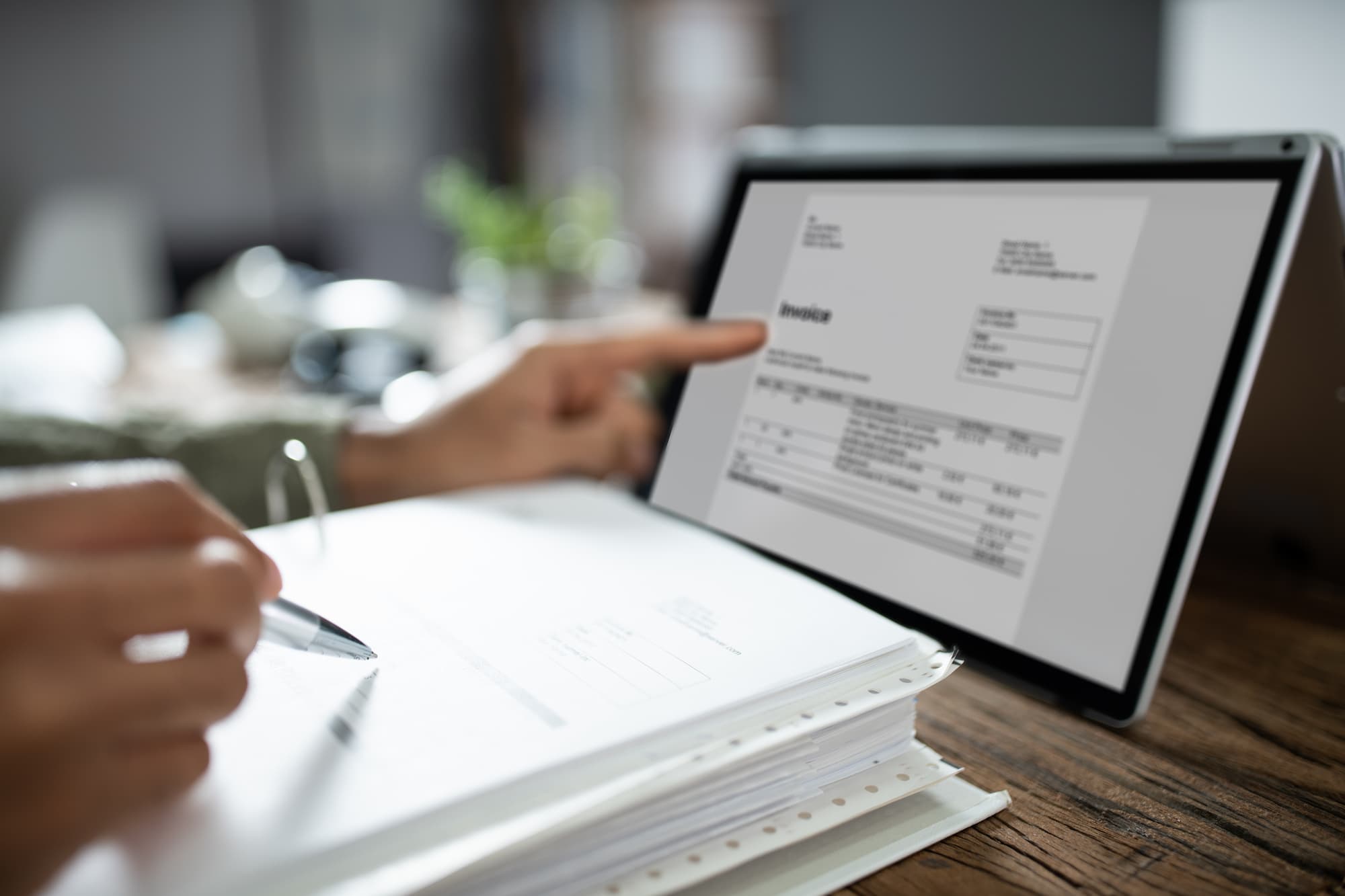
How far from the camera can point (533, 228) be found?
142 cm

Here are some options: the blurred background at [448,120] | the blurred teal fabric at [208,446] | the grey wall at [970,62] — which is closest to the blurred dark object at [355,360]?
the blurred background at [448,120]

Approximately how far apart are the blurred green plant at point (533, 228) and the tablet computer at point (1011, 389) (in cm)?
89

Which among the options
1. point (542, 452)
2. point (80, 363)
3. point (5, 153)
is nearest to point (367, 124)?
point (5, 153)

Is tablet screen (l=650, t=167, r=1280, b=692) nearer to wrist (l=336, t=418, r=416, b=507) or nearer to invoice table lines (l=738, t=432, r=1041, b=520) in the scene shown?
invoice table lines (l=738, t=432, r=1041, b=520)

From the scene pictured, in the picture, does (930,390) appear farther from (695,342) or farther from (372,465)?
(372,465)

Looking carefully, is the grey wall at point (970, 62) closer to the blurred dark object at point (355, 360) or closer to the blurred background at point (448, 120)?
the blurred background at point (448, 120)

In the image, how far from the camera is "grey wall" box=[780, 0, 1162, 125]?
11.1ft

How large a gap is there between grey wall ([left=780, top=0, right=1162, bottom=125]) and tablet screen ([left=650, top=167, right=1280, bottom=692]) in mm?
3349

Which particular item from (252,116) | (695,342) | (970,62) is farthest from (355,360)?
(970,62)

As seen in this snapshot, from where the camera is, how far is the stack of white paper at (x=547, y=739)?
0.27m

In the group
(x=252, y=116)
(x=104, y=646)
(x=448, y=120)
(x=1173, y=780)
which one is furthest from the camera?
(x=448, y=120)

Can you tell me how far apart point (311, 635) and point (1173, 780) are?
36 centimetres

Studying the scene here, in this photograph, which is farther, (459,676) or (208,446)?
(208,446)

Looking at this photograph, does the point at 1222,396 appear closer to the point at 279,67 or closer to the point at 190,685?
the point at 190,685
